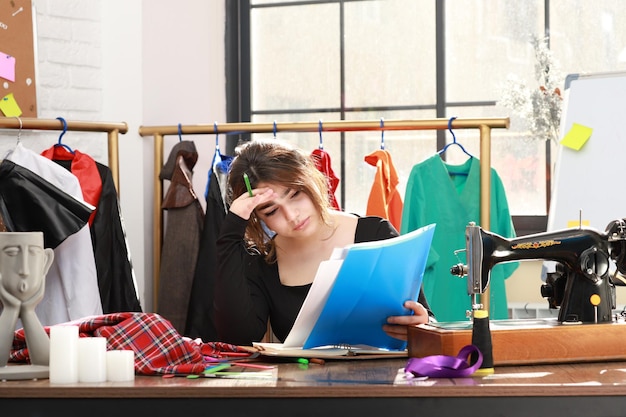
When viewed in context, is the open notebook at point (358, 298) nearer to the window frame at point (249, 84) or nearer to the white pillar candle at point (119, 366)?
the white pillar candle at point (119, 366)

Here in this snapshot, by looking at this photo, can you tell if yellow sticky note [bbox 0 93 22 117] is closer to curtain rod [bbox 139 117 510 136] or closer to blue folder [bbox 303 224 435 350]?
curtain rod [bbox 139 117 510 136]

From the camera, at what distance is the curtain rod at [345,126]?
10.7 ft

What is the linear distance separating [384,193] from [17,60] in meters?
1.41

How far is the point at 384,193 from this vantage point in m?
3.43

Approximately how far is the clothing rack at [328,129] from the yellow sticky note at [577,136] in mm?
573

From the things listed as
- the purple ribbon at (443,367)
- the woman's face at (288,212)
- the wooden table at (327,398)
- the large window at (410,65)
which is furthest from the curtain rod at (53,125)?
the purple ribbon at (443,367)

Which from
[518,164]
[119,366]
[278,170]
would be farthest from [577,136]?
[119,366]

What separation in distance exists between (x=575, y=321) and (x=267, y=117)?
2.63 meters

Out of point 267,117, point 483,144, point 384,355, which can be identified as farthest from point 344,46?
point 384,355

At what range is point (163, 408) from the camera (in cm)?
158

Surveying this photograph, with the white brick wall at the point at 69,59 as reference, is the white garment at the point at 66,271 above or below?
below

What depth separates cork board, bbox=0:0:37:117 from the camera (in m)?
3.26

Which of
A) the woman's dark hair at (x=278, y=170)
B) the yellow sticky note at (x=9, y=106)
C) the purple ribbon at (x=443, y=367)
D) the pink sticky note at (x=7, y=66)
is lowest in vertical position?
the purple ribbon at (x=443, y=367)

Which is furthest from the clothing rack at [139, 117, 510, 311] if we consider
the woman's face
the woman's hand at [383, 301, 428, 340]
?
the woman's hand at [383, 301, 428, 340]
